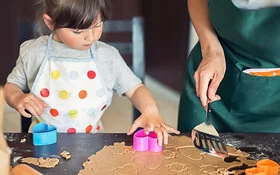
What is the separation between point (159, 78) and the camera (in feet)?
11.1

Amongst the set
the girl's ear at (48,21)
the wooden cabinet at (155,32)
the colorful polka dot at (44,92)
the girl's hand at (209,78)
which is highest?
the girl's ear at (48,21)

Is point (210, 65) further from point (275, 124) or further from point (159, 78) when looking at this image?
point (159, 78)

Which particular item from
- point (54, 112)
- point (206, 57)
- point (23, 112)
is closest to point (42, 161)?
point (23, 112)

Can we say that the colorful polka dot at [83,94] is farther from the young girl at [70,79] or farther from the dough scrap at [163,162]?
the dough scrap at [163,162]

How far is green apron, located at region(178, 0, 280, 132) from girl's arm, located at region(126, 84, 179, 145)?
0.42 ft

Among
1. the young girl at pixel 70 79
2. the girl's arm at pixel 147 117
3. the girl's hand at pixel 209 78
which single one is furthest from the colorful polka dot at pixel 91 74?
the girl's hand at pixel 209 78

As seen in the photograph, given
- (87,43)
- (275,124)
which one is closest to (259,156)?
(275,124)

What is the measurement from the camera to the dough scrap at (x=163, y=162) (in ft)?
3.15

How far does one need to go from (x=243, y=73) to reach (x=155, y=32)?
7.29 feet

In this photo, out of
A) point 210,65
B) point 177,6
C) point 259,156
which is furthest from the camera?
point 177,6

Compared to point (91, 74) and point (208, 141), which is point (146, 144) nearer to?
point (208, 141)

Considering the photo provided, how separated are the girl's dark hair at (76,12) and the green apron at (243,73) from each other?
11.0 inches

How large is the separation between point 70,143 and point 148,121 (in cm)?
20

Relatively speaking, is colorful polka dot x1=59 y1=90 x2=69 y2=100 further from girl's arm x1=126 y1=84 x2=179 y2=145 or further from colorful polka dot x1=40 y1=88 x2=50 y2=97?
girl's arm x1=126 y1=84 x2=179 y2=145
